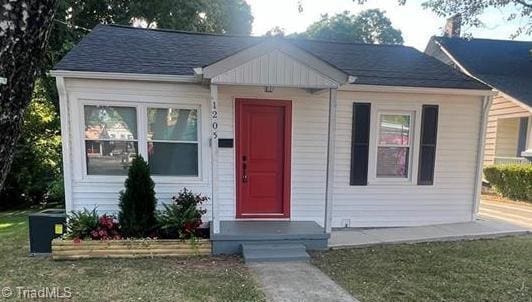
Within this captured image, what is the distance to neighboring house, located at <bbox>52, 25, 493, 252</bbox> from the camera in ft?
17.6

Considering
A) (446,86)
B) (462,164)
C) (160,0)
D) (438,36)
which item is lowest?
(462,164)

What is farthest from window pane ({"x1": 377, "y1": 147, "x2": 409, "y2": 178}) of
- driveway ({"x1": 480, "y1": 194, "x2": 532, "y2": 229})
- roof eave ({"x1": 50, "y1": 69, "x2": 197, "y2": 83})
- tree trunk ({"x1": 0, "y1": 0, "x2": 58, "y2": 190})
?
tree trunk ({"x1": 0, "y1": 0, "x2": 58, "y2": 190})

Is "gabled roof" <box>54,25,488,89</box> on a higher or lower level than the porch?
higher

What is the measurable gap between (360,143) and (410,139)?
1.03 metres

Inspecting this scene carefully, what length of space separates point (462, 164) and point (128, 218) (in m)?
6.10

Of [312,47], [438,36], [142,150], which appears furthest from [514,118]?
[142,150]

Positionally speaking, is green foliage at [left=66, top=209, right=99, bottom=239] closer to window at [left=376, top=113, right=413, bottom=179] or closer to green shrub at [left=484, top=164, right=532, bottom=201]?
window at [left=376, top=113, right=413, bottom=179]

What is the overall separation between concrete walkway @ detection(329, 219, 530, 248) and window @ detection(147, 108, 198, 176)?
2.76 m

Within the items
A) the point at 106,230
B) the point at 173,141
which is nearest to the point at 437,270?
the point at 173,141

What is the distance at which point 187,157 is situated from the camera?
5918 millimetres

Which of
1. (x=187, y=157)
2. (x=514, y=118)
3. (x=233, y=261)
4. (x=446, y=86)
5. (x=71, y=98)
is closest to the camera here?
(x=233, y=261)

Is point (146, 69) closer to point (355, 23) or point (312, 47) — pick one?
point (312, 47)

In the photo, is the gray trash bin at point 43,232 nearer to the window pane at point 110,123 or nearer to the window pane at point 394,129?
the window pane at point 110,123

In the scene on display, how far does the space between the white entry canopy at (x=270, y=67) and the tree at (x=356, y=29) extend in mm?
24708
